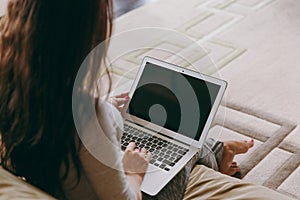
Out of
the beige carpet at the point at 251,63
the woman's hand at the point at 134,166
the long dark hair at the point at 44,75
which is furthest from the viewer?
the beige carpet at the point at 251,63

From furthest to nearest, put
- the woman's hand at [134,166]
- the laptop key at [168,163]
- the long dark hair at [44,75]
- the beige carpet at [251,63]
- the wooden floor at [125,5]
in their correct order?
the wooden floor at [125,5], the beige carpet at [251,63], the laptop key at [168,163], the woman's hand at [134,166], the long dark hair at [44,75]

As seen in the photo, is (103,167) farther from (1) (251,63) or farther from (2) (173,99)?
(1) (251,63)

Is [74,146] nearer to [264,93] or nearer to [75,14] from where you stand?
[75,14]

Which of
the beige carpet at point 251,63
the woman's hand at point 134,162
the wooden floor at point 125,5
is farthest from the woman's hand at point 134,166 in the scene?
the wooden floor at point 125,5

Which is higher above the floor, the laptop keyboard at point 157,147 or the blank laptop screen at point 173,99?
the blank laptop screen at point 173,99

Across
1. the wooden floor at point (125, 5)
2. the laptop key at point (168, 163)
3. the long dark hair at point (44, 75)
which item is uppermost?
the long dark hair at point (44, 75)

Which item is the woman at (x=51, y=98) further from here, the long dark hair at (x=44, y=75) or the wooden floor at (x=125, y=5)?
the wooden floor at (x=125, y=5)

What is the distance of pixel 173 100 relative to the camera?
154 cm

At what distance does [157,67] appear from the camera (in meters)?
1.58

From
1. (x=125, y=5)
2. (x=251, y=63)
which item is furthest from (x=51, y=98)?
(x=125, y=5)

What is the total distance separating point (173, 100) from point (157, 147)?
14cm

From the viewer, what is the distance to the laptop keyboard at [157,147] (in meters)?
1.43

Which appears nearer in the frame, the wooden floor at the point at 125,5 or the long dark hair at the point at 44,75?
the long dark hair at the point at 44,75

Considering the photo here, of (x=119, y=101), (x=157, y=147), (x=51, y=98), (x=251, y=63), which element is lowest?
(x=251, y=63)
